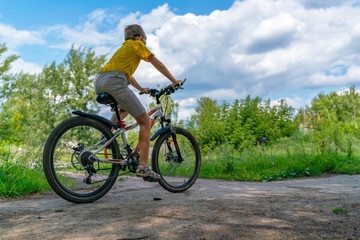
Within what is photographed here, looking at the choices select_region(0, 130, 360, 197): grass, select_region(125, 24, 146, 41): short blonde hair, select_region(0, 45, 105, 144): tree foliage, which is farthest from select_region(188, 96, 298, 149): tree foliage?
select_region(0, 45, 105, 144): tree foliage

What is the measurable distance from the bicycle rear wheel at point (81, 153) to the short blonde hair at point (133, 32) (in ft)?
4.00

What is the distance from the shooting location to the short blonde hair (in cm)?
422

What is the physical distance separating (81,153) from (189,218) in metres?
1.61

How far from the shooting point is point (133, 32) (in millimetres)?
4223

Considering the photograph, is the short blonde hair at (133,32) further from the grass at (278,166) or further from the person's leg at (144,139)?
the grass at (278,166)

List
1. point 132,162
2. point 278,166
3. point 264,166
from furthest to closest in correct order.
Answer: point 264,166
point 278,166
point 132,162

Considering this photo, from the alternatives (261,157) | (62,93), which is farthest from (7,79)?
(261,157)

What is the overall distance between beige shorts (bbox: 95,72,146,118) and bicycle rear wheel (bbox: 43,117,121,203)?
1.25 ft

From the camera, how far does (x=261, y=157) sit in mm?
8203

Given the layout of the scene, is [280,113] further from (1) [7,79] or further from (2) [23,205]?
(1) [7,79]

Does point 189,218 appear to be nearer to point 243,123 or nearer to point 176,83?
point 176,83

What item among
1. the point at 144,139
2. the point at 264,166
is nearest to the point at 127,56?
the point at 144,139

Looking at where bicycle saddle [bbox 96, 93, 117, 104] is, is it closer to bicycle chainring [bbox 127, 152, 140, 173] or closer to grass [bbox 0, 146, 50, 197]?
bicycle chainring [bbox 127, 152, 140, 173]

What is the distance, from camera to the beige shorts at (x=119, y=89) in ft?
12.6
